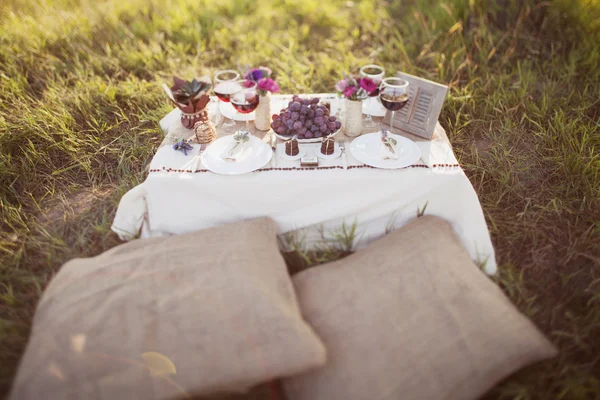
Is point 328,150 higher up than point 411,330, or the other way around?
point 328,150

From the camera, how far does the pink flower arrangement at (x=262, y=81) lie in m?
1.71

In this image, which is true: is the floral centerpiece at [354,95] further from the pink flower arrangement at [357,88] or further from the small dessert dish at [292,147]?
the small dessert dish at [292,147]

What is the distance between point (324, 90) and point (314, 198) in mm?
1633

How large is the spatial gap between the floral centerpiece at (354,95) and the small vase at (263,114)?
14.1 inches

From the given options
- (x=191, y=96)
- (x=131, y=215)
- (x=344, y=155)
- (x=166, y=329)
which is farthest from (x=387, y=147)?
(x=131, y=215)

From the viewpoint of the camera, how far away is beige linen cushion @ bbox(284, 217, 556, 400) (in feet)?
3.68

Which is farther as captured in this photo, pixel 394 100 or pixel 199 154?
pixel 199 154

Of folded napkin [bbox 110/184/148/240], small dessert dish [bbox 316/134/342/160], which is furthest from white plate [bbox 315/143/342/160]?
folded napkin [bbox 110/184/148/240]

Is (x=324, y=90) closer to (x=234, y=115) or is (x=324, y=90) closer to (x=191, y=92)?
(x=234, y=115)

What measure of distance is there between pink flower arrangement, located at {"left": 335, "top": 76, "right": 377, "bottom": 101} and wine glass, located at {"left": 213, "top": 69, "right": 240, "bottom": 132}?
55cm

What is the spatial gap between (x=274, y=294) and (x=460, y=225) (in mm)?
1030

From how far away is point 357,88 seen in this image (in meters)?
1.71

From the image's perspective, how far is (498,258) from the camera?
1.92 metres

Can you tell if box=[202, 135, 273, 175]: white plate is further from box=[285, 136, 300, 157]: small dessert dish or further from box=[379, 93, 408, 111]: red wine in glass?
box=[379, 93, 408, 111]: red wine in glass
